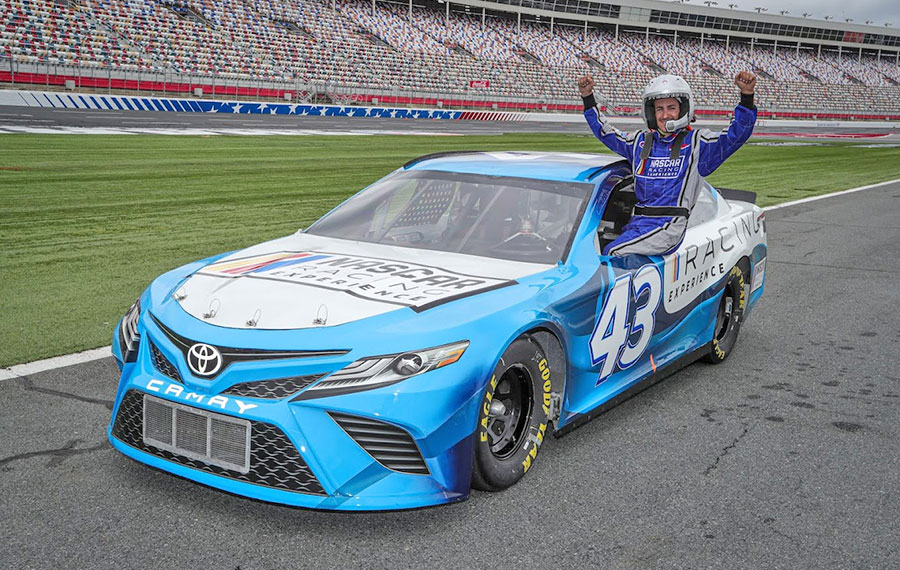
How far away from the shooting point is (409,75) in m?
57.5

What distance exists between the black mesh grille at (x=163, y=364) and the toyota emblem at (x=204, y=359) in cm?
9

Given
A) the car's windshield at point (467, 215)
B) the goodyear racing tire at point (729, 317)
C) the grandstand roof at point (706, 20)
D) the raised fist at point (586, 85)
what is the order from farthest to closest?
the grandstand roof at point (706, 20) < the raised fist at point (586, 85) < the goodyear racing tire at point (729, 317) < the car's windshield at point (467, 215)

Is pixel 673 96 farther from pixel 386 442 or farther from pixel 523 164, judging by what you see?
pixel 386 442

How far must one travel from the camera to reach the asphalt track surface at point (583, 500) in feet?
9.84

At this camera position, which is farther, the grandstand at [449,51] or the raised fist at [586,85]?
the grandstand at [449,51]

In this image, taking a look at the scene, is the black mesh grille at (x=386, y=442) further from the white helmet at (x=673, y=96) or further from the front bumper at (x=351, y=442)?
the white helmet at (x=673, y=96)

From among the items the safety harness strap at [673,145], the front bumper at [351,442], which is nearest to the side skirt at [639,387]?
the front bumper at [351,442]

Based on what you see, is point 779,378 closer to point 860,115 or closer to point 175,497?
point 175,497

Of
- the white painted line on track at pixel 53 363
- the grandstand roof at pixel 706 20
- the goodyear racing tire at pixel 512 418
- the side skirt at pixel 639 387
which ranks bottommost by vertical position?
the white painted line on track at pixel 53 363

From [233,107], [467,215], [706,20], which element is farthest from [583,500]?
[706,20]

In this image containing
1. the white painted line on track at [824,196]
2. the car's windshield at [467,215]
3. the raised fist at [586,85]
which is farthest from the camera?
the white painted line on track at [824,196]

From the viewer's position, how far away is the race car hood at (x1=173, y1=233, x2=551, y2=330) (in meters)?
3.25

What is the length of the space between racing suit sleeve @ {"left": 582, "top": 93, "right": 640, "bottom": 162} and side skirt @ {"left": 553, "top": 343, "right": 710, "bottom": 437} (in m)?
1.22

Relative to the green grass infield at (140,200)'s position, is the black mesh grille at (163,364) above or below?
above
